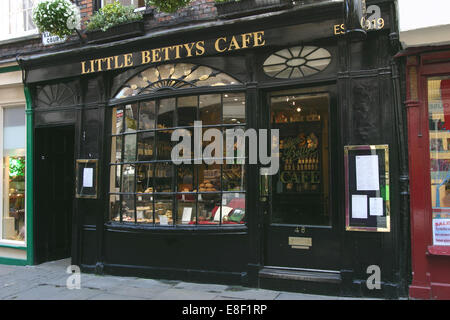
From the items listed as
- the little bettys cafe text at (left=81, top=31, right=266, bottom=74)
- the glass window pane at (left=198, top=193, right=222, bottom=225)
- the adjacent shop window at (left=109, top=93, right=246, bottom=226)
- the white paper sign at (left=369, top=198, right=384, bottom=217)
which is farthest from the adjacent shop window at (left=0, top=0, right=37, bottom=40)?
the white paper sign at (left=369, top=198, right=384, bottom=217)

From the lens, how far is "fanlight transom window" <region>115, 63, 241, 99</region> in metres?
6.10

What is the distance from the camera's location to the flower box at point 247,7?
5.63 metres

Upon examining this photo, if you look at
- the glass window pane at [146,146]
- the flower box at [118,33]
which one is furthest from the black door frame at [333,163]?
the flower box at [118,33]

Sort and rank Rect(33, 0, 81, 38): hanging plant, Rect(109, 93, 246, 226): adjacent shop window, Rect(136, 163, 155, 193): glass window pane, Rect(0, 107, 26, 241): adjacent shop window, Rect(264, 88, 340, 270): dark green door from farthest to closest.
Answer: Rect(0, 107, 26, 241): adjacent shop window < Rect(33, 0, 81, 38): hanging plant < Rect(136, 163, 155, 193): glass window pane < Rect(109, 93, 246, 226): adjacent shop window < Rect(264, 88, 340, 270): dark green door

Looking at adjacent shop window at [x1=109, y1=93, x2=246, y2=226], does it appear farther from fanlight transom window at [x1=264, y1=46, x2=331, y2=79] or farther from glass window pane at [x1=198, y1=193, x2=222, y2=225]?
fanlight transom window at [x1=264, y1=46, x2=331, y2=79]

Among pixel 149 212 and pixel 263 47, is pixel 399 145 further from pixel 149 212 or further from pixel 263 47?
pixel 149 212

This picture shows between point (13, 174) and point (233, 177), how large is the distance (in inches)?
200

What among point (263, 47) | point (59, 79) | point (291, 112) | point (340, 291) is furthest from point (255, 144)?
point (59, 79)

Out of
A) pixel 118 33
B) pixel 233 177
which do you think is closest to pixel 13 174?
pixel 118 33

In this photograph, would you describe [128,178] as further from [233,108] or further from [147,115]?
[233,108]

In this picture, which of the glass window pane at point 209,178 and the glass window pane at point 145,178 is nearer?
the glass window pane at point 209,178

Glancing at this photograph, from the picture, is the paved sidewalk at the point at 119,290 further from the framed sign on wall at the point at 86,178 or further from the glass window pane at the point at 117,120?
the glass window pane at the point at 117,120

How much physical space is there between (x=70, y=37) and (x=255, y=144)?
4.37 metres

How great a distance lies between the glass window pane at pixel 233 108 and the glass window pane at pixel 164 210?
1.58 meters
